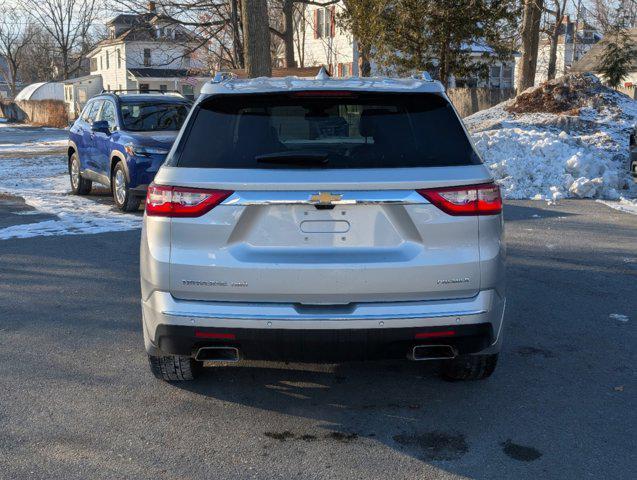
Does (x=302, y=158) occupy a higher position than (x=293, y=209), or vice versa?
(x=302, y=158)

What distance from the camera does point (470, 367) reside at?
483 centimetres

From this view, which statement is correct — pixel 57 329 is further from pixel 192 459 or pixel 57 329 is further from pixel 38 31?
pixel 38 31

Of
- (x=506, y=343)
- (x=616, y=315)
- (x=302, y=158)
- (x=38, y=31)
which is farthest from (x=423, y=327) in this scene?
(x=38, y=31)

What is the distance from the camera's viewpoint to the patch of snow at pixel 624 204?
492 inches

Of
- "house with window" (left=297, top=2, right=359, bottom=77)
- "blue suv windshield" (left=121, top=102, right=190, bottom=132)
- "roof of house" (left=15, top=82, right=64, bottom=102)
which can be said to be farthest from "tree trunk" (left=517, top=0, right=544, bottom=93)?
"roof of house" (left=15, top=82, right=64, bottom=102)

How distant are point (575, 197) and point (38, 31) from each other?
357 ft

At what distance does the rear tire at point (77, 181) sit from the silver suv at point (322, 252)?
11.3m

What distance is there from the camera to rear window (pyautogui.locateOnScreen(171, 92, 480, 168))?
13.4ft

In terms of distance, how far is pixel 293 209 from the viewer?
3951 millimetres

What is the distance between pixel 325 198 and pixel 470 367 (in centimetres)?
161

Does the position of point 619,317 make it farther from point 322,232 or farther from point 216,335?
point 216,335

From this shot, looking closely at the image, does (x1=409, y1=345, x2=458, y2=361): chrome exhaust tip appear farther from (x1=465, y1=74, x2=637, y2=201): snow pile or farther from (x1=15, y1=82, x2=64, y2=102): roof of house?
(x1=15, y1=82, x2=64, y2=102): roof of house

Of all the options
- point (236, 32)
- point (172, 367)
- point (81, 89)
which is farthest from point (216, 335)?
point (81, 89)

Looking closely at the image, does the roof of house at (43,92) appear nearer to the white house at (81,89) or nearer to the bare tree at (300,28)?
the white house at (81,89)
